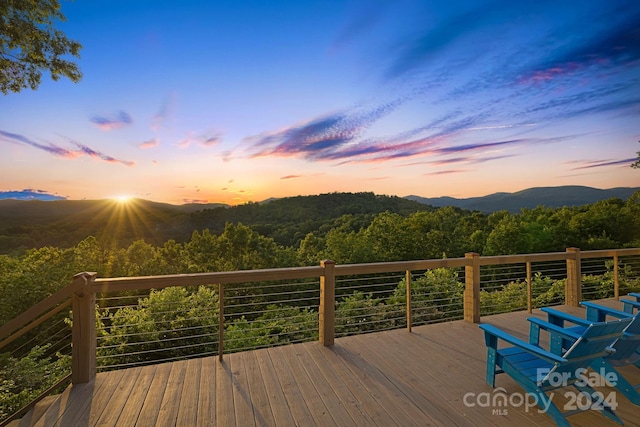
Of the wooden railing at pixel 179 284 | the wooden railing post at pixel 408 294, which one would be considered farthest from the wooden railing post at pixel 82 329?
the wooden railing post at pixel 408 294

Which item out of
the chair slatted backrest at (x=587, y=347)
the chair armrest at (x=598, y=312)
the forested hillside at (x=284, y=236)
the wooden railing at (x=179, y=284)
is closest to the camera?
the chair slatted backrest at (x=587, y=347)

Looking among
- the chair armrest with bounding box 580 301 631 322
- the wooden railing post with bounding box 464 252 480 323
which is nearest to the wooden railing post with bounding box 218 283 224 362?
the wooden railing post with bounding box 464 252 480 323

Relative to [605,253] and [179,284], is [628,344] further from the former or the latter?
[179,284]

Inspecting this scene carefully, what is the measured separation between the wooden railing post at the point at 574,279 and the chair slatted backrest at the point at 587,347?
3.36 m

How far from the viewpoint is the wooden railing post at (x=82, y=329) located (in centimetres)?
279

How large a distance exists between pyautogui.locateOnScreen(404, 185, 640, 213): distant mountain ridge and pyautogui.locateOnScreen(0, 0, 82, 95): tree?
17.4m

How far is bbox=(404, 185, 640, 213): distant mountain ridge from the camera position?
51.1 ft

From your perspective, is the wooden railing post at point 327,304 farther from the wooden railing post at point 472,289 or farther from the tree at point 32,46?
the tree at point 32,46


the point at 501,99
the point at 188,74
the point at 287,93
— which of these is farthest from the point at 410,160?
the point at 188,74

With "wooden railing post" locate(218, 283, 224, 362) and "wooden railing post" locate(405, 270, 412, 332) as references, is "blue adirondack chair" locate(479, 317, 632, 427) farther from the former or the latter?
"wooden railing post" locate(218, 283, 224, 362)

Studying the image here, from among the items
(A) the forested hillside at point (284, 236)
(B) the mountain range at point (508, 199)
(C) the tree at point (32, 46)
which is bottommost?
(A) the forested hillside at point (284, 236)

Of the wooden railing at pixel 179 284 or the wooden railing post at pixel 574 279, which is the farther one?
the wooden railing post at pixel 574 279

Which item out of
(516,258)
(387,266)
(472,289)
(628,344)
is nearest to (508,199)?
(516,258)

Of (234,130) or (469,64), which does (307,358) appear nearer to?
(469,64)
